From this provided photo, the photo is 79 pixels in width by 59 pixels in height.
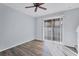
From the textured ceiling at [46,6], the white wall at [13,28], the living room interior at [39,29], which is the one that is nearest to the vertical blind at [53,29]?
the living room interior at [39,29]

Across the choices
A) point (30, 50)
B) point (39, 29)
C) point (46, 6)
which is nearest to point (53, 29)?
point (39, 29)

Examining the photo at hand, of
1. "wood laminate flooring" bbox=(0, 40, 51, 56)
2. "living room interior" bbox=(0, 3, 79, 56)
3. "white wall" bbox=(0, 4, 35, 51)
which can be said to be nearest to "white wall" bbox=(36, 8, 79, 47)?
"living room interior" bbox=(0, 3, 79, 56)

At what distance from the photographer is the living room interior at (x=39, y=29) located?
1.48 m

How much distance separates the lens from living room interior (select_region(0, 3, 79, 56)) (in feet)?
4.87

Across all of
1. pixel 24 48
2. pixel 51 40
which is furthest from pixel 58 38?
pixel 24 48

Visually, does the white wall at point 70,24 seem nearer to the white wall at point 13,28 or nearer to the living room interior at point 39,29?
the living room interior at point 39,29

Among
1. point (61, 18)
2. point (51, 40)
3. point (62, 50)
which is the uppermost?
point (61, 18)

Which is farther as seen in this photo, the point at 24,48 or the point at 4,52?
the point at 24,48

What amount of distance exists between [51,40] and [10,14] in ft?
3.42

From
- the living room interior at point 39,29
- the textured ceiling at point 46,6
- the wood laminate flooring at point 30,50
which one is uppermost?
the textured ceiling at point 46,6

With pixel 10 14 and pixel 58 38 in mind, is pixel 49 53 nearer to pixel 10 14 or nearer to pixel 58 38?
pixel 58 38

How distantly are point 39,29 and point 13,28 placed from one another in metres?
0.57

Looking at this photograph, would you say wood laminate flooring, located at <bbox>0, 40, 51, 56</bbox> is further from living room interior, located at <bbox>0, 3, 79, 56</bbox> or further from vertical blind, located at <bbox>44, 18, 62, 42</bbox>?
vertical blind, located at <bbox>44, 18, 62, 42</bbox>

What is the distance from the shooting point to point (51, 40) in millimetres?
1645
